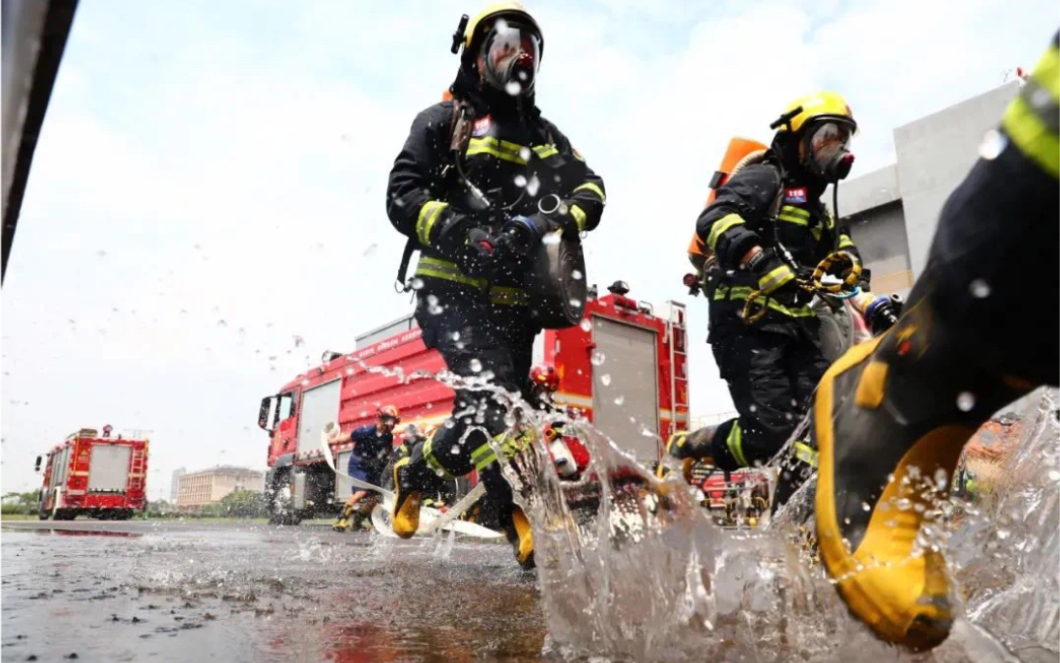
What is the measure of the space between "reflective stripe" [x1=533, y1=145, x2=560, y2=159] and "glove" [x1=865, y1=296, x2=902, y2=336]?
1.41 m

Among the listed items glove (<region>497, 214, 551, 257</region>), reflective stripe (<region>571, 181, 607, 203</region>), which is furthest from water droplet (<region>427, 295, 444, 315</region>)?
reflective stripe (<region>571, 181, 607, 203</region>)

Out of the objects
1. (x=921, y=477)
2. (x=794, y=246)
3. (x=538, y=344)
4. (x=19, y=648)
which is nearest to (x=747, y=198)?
(x=794, y=246)

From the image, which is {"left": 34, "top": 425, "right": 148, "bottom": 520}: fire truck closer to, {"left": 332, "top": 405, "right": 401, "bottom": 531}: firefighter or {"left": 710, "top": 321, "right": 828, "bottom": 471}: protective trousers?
{"left": 332, "top": 405, "right": 401, "bottom": 531}: firefighter

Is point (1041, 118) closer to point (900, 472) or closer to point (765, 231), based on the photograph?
point (900, 472)

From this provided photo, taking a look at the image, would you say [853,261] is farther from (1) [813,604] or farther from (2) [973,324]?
(2) [973,324]

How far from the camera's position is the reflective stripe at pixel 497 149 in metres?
3.13

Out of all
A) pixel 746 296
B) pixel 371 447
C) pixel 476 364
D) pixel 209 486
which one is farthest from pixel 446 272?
pixel 209 486

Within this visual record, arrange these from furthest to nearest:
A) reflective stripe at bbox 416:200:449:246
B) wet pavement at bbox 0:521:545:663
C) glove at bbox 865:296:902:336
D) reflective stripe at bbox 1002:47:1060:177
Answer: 1. reflective stripe at bbox 416:200:449:246
2. glove at bbox 865:296:902:336
3. wet pavement at bbox 0:521:545:663
4. reflective stripe at bbox 1002:47:1060:177

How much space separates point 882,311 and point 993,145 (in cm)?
192

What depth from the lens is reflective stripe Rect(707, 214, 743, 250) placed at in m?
3.18

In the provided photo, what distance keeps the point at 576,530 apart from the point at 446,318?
1322mm

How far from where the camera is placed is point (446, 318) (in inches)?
120

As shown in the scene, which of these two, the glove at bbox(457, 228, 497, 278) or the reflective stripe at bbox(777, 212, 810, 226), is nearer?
the glove at bbox(457, 228, 497, 278)

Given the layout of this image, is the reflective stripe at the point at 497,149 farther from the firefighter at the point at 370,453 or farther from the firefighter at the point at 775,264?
the firefighter at the point at 370,453
